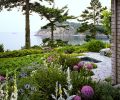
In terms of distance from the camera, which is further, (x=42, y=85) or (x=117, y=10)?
(x=117, y=10)

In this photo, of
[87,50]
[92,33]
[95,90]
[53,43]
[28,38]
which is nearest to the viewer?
[95,90]

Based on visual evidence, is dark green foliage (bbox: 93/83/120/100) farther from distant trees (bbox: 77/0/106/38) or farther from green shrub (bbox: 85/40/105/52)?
→ distant trees (bbox: 77/0/106/38)

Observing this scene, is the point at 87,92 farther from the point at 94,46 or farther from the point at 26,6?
the point at 26,6

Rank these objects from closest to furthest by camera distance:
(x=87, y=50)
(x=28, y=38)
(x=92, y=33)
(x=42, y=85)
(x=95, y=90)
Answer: (x=95, y=90)
(x=42, y=85)
(x=87, y=50)
(x=28, y=38)
(x=92, y=33)

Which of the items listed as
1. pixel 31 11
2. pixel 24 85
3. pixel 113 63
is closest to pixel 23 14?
pixel 31 11

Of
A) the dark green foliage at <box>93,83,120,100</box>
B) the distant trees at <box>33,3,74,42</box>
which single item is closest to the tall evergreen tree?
the distant trees at <box>33,3,74,42</box>

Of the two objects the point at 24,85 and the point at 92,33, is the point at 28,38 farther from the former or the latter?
the point at 24,85

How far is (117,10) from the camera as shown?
10.2 metres

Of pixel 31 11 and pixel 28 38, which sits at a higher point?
pixel 31 11

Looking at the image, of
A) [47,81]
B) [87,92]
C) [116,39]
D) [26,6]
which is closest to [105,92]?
[87,92]

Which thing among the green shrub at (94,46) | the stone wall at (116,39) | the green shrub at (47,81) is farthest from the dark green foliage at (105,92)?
the green shrub at (94,46)

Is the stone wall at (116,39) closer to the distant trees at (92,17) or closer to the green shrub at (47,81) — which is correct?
the green shrub at (47,81)

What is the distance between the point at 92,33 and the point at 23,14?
1400 cm

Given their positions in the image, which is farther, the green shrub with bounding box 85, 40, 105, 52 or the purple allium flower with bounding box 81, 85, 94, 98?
the green shrub with bounding box 85, 40, 105, 52
